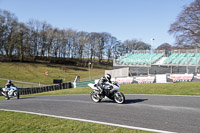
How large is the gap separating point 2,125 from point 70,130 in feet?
8.60

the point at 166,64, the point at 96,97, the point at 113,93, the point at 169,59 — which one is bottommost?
the point at 96,97

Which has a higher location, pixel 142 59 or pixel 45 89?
pixel 142 59

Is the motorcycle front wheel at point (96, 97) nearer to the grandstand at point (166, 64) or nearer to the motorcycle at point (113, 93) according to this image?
the motorcycle at point (113, 93)

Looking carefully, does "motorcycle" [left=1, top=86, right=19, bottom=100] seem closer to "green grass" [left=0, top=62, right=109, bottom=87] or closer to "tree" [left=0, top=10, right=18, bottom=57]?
"green grass" [left=0, top=62, right=109, bottom=87]

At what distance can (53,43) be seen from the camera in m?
84.7

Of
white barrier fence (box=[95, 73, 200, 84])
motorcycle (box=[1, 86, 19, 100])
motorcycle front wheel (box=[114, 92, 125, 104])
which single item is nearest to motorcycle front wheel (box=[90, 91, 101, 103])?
motorcycle front wheel (box=[114, 92, 125, 104])

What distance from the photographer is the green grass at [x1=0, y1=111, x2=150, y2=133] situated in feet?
19.9

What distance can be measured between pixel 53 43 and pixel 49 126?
81120mm

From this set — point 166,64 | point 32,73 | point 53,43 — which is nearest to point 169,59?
point 166,64

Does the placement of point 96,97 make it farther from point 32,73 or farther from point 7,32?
point 7,32

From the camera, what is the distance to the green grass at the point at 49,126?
239 inches

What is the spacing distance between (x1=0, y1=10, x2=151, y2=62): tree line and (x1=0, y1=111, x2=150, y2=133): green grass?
6859 centimetres

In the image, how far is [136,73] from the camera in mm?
33625

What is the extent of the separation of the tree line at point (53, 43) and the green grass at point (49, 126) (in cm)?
6859
